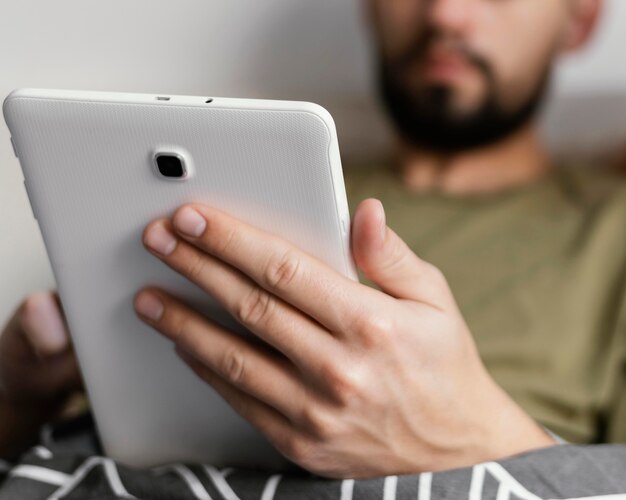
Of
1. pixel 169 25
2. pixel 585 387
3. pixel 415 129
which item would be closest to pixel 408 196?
pixel 415 129

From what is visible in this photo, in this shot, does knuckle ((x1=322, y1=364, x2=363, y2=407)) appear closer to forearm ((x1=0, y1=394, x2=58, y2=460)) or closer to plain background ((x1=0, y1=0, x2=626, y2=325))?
plain background ((x1=0, y1=0, x2=626, y2=325))

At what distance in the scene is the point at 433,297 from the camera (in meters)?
0.54

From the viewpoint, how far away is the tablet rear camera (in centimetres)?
50

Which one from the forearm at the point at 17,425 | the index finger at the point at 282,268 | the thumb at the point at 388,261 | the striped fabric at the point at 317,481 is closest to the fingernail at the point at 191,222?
the index finger at the point at 282,268

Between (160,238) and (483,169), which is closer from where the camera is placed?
(160,238)

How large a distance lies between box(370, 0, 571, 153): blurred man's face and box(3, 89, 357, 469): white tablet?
2.06 feet

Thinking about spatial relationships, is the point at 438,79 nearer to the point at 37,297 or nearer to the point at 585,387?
the point at 585,387

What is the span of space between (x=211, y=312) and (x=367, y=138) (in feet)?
2.42

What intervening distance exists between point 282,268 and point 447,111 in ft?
2.18

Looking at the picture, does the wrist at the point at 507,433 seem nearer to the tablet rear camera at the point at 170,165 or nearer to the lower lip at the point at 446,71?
the tablet rear camera at the point at 170,165

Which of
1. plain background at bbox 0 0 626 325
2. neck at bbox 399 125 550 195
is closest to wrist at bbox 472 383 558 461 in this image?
plain background at bbox 0 0 626 325

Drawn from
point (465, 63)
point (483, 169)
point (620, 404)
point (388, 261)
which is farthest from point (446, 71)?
point (388, 261)

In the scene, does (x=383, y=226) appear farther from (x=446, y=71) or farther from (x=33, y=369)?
(x=446, y=71)

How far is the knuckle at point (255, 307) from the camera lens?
1.68ft
